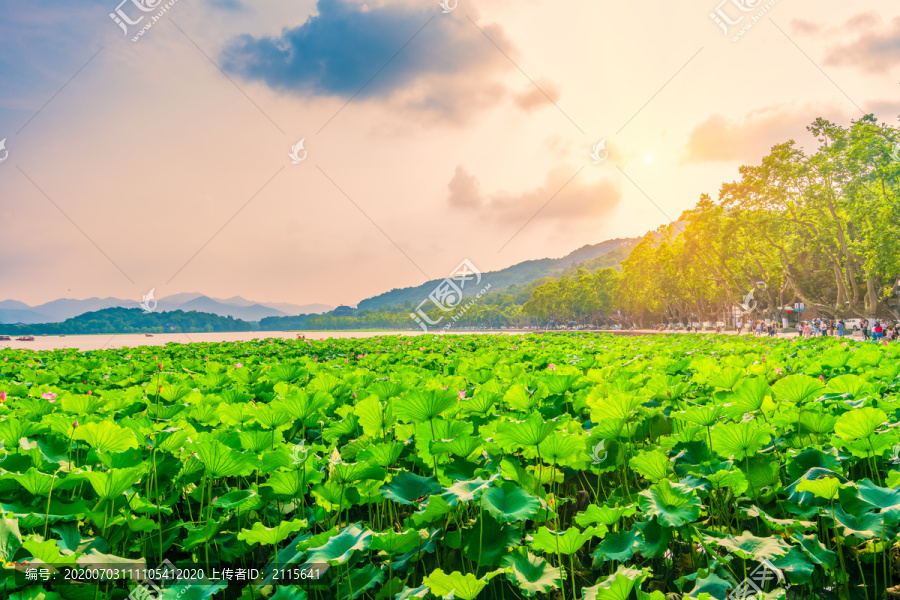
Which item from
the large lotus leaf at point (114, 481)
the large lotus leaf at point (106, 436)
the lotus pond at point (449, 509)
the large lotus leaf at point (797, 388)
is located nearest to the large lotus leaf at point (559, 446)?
the lotus pond at point (449, 509)

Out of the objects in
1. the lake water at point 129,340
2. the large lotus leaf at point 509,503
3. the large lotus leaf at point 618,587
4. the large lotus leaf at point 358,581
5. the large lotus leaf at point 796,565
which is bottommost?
the large lotus leaf at point 796,565

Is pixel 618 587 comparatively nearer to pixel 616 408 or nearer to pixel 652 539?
pixel 652 539

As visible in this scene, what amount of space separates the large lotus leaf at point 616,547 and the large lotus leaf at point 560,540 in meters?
0.16

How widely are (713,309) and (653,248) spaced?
74.3 ft

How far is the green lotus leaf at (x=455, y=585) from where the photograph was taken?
1.16 m

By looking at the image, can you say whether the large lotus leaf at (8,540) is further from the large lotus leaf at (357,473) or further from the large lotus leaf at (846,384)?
the large lotus leaf at (846,384)

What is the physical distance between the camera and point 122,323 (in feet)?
279

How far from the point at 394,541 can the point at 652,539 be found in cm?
84

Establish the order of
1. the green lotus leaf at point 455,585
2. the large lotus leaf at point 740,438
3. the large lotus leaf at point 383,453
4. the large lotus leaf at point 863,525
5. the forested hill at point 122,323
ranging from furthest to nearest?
the forested hill at point 122,323 → the large lotus leaf at point 740,438 → the large lotus leaf at point 383,453 → the large lotus leaf at point 863,525 → the green lotus leaf at point 455,585

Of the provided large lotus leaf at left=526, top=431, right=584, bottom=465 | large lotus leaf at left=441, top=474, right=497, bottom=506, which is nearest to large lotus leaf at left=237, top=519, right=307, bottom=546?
large lotus leaf at left=441, top=474, right=497, bottom=506

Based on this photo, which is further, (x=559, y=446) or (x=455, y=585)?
(x=559, y=446)

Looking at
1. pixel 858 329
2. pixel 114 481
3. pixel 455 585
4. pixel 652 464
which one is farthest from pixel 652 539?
pixel 858 329

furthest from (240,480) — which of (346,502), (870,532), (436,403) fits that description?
(870,532)

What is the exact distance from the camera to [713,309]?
72062 millimetres
